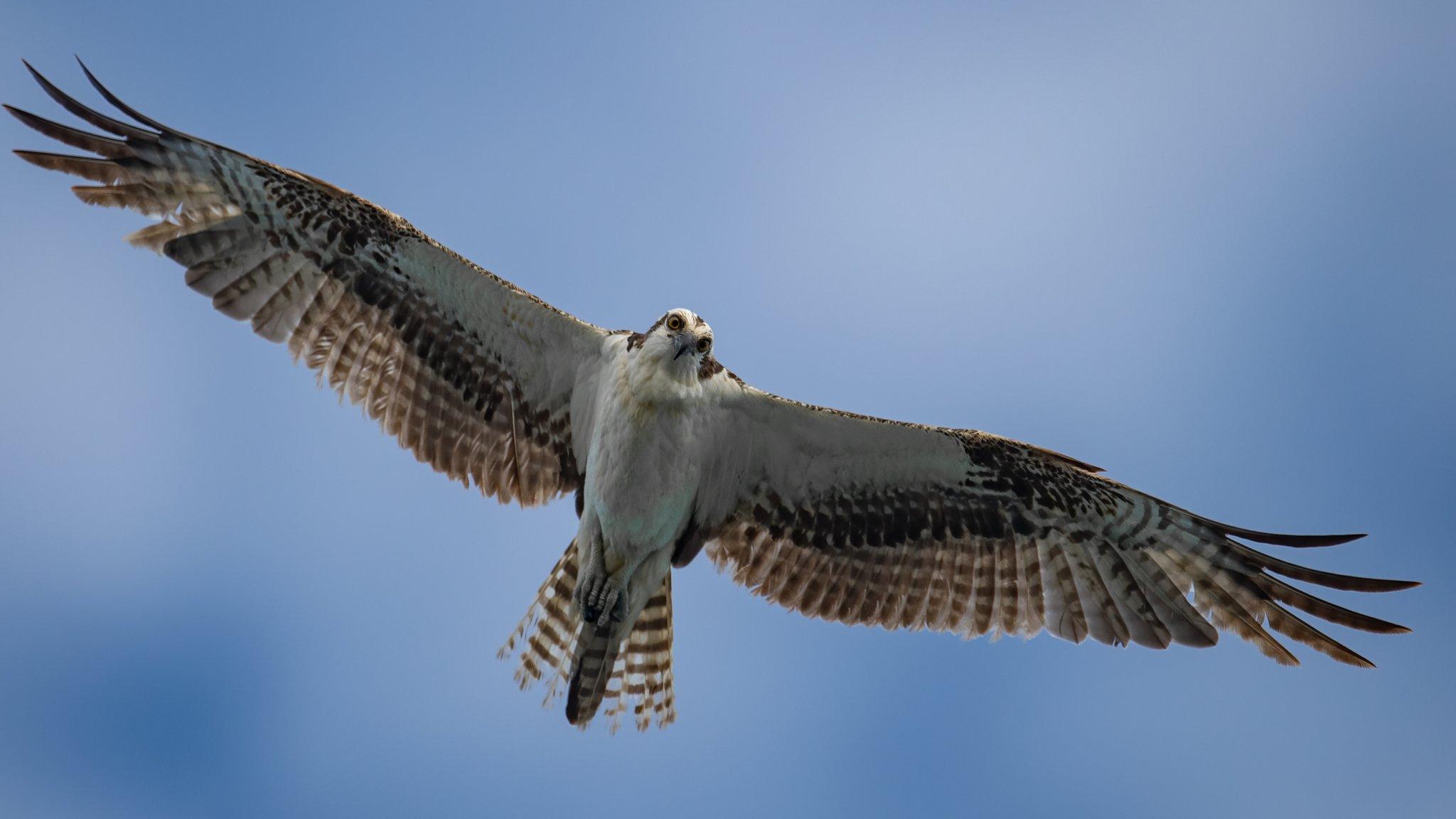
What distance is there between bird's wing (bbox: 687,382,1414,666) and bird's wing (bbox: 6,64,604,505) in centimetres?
145

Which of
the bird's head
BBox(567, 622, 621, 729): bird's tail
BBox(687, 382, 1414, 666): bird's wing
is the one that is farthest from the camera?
BBox(567, 622, 621, 729): bird's tail

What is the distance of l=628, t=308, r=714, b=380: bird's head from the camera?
817cm

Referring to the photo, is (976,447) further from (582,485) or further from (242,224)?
(242,224)

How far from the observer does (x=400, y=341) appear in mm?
9344

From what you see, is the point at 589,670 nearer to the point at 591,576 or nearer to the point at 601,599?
the point at 601,599

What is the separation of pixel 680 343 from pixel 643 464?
0.95 meters

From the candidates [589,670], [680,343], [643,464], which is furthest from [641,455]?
[589,670]

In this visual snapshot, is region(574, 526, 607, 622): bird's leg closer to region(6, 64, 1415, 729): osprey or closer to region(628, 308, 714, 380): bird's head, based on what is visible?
region(6, 64, 1415, 729): osprey

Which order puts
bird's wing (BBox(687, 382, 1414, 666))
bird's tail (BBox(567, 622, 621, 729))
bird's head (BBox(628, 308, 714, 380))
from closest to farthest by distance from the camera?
bird's head (BBox(628, 308, 714, 380)) < bird's wing (BBox(687, 382, 1414, 666)) < bird's tail (BBox(567, 622, 621, 729))

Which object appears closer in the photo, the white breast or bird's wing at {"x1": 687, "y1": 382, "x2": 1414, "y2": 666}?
the white breast

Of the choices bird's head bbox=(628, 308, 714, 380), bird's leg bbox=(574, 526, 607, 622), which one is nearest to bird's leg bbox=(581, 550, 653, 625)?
bird's leg bbox=(574, 526, 607, 622)

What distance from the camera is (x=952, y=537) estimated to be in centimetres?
927

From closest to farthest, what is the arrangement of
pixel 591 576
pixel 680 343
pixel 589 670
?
pixel 680 343 < pixel 591 576 < pixel 589 670

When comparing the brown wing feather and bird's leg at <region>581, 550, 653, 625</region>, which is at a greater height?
the brown wing feather
